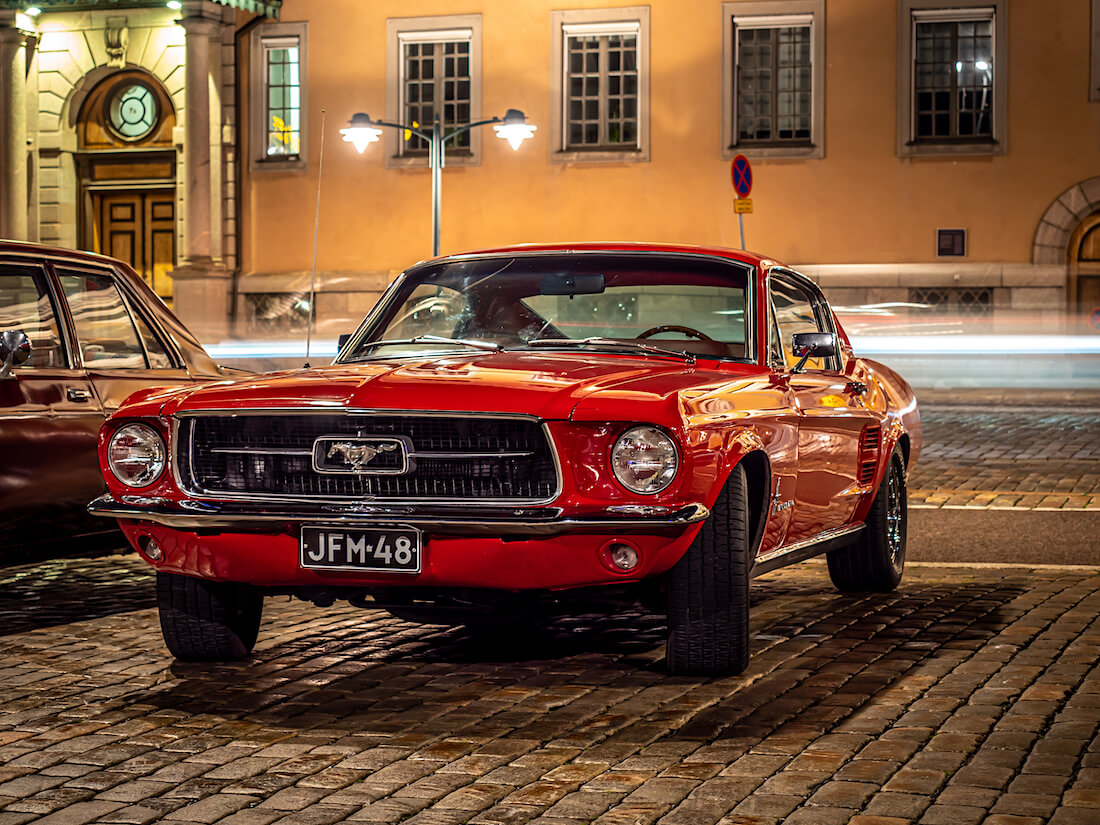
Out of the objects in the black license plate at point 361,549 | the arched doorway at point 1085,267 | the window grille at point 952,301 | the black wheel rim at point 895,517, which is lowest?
the black wheel rim at point 895,517

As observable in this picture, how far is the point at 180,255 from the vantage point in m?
32.8

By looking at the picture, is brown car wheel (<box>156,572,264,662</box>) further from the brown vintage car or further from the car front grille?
the brown vintage car

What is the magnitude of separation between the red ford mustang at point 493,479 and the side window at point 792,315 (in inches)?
7.4

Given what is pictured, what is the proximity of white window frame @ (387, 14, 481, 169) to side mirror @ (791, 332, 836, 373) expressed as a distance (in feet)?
81.9

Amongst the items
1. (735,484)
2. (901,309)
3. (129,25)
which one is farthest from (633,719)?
(129,25)

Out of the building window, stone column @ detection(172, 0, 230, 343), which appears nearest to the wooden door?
stone column @ detection(172, 0, 230, 343)

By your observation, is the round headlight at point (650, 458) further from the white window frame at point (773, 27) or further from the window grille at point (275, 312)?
the window grille at point (275, 312)

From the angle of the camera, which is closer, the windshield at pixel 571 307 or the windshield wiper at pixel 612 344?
the windshield wiper at pixel 612 344

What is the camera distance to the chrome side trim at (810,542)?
254 inches

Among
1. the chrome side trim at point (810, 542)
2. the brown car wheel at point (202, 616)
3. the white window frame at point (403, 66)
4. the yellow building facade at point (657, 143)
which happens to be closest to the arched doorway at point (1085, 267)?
the yellow building facade at point (657, 143)

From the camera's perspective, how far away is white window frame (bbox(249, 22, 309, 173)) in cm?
3221

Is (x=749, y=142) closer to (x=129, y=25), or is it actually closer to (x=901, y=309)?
(x=901, y=309)

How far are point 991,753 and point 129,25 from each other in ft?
100.0

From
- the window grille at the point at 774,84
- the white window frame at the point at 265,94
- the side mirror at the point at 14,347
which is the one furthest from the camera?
the white window frame at the point at 265,94
